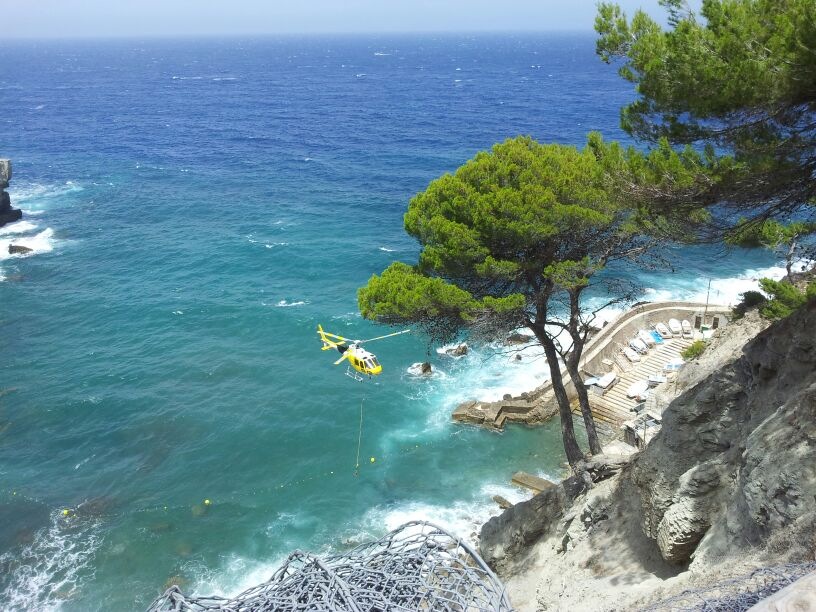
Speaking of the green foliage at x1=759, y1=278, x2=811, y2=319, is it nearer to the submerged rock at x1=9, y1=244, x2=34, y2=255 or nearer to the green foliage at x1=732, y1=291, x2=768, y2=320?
the green foliage at x1=732, y1=291, x2=768, y2=320

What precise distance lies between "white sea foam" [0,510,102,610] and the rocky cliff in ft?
50.3

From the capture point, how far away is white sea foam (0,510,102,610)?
72.0 ft

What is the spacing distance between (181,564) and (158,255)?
32.6 m

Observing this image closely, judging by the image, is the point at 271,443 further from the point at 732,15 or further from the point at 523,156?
the point at 732,15

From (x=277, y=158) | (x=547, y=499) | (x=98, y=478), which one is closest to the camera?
(x=547, y=499)

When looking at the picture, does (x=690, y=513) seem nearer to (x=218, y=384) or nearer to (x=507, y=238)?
(x=507, y=238)

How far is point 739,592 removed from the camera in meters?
8.30

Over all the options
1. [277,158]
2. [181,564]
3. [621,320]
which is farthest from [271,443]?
[277,158]

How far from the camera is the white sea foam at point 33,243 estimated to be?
5059cm

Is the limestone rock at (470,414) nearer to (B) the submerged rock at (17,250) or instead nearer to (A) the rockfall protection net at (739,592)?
(A) the rockfall protection net at (739,592)

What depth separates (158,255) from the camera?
5062 cm

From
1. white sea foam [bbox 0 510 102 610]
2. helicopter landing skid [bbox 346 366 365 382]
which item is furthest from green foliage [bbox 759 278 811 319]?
white sea foam [bbox 0 510 102 610]

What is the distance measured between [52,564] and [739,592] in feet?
77.9

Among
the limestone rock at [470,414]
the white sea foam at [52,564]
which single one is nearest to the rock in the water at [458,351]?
the limestone rock at [470,414]
